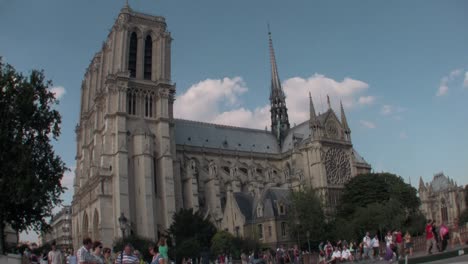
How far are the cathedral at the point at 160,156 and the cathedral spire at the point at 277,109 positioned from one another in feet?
13.9

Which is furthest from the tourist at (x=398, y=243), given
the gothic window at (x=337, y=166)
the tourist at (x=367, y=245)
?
the gothic window at (x=337, y=166)

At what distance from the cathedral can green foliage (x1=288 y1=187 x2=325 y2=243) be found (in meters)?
2.79

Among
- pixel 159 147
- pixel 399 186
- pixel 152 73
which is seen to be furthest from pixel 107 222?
pixel 399 186

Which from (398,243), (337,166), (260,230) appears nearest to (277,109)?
(337,166)

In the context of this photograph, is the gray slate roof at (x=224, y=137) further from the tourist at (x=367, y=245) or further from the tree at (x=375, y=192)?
the tourist at (x=367, y=245)

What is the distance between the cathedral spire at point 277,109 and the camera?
88.4 m

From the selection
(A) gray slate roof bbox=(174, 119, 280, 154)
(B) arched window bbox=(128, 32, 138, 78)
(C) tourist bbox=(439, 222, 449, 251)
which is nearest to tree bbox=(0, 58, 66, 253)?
(C) tourist bbox=(439, 222, 449, 251)

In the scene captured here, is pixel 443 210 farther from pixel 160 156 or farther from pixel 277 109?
→ pixel 160 156

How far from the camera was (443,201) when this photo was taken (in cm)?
9112

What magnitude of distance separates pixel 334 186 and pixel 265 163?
11634mm

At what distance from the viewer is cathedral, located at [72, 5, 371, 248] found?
59031mm

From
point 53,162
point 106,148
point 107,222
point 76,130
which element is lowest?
point 107,222

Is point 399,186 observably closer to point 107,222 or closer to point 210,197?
point 210,197

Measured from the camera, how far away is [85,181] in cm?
6950
